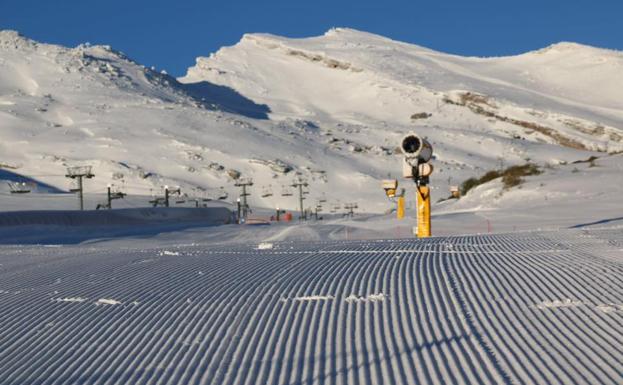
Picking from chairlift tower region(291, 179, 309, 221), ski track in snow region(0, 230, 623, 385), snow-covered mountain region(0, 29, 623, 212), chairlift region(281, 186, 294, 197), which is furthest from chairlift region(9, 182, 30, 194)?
ski track in snow region(0, 230, 623, 385)

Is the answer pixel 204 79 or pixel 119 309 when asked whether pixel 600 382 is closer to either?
pixel 119 309

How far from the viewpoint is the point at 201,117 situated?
9469 centimetres

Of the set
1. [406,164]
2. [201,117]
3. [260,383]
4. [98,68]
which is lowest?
[260,383]

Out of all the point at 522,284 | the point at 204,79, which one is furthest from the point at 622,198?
the point at 204,79

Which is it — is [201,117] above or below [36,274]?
above

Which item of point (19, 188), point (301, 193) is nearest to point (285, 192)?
point (301, 193)

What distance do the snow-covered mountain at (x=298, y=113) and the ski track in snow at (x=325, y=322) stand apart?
61712 millimetres

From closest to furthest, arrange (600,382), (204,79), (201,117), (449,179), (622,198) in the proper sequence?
(600,382) → (622,198) → (449,179) → (201,117) → (204,79)

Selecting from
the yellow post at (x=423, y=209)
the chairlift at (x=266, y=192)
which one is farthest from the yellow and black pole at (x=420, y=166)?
the chairlift at (x=266, y=192)

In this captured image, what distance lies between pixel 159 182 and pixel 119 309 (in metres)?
66.2

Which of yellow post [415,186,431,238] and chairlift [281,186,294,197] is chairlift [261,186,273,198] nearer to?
chairlift [281,186,294,197]

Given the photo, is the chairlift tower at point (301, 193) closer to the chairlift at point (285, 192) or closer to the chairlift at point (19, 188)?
the chairlift at point (285, 192)

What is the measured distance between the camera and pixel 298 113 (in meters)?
130

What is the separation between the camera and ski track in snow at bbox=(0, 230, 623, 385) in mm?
4773
